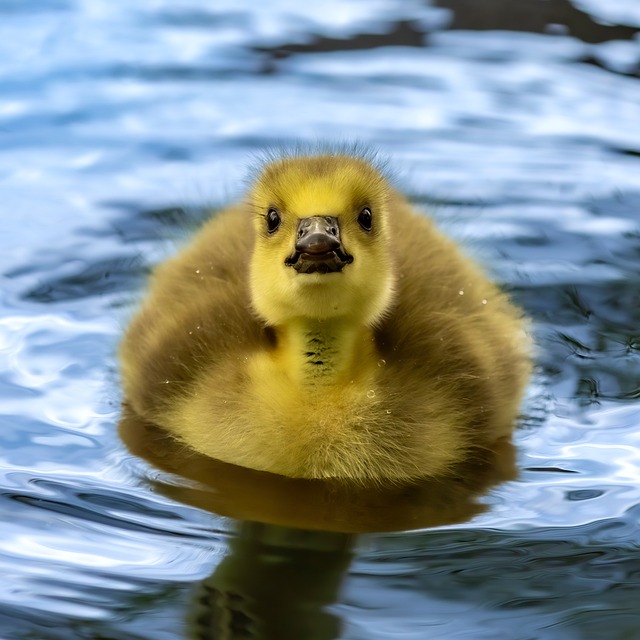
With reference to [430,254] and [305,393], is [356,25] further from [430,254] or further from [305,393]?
[305,393]

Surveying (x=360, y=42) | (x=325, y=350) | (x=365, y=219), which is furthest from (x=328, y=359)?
(x=360, y=42)

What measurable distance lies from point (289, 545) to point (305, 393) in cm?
46

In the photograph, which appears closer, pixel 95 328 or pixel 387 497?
pixel 387 497

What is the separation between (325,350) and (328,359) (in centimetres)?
2

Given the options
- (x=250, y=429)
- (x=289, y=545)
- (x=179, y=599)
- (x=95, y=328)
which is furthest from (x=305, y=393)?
(x=95, y=328)

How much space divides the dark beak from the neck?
25 centimetres

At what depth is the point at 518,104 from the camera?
20.5 feet

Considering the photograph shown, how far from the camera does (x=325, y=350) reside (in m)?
3.48

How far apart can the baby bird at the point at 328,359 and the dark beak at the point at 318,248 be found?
2 centimetres

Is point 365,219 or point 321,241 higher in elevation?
point 365,219

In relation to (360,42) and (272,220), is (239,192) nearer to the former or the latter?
(272,220)

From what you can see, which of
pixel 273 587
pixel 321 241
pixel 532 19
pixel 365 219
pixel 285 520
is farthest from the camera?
pixel 532 19

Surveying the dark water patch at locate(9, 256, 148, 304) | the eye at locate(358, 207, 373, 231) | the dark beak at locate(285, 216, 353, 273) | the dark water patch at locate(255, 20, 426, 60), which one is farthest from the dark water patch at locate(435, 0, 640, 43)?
the dark beak at locate(285, 216, 353, 273)

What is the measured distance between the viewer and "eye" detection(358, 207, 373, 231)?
11.3ft
